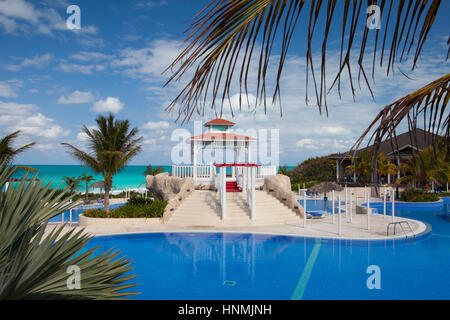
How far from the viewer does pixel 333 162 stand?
139 ft

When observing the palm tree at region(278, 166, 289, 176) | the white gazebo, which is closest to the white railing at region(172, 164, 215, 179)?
the white gazebo

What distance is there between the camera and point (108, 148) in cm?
1719

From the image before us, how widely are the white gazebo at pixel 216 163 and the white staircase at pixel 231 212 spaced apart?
5.55 feet

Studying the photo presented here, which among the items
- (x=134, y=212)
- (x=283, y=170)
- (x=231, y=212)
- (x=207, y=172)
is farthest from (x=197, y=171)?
(x=283, y=170)

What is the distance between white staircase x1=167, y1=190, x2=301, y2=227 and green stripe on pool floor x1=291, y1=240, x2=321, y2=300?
4347 mm

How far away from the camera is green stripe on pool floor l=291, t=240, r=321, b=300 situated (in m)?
7.45

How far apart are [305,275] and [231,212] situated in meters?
7.60

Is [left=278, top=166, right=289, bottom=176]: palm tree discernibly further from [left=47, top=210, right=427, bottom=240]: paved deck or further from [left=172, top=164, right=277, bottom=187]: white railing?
[left=47, top=210, right=427, bottom=240]: paved deck

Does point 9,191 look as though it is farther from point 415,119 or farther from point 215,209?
point 215,209

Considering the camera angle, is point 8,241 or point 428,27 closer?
point 428,27

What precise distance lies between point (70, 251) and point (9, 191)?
2.12 ft

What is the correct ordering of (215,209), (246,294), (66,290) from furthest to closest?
(215,209)
(246,294)
(66,290)

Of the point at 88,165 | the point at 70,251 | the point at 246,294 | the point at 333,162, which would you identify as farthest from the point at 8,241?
the point at 333,162
